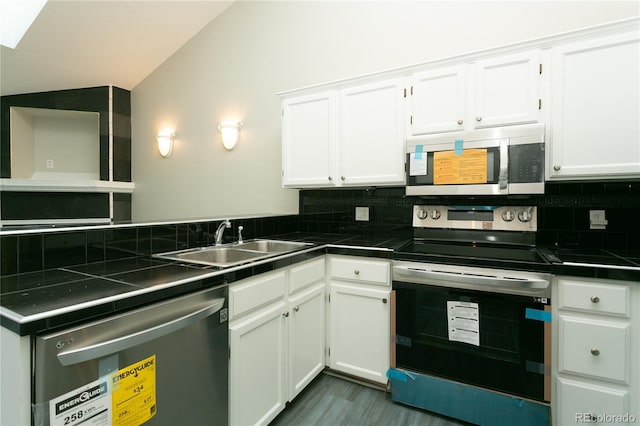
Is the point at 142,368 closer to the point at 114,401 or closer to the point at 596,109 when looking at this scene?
the point at 114,401

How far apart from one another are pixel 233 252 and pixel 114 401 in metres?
1.09

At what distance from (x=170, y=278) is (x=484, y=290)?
146 cm

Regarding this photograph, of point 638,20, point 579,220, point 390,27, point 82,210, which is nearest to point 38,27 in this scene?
point 82,210

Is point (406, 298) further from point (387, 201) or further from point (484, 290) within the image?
point (387, 201)

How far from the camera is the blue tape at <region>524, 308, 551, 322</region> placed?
4.84 ft

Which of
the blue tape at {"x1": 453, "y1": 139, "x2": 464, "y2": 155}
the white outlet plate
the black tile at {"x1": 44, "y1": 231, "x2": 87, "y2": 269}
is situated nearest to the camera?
the black tile at {"x1": 44, "y1": 231, "x2": 87, "y2": 269}

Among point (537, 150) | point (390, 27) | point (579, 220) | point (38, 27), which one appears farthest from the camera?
point (38, 27)

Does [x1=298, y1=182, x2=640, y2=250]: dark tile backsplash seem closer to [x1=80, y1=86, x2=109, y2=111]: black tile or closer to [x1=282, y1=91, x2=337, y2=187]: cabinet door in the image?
[x1=282, y1=91, x2=337, y2=187]: cabinet door

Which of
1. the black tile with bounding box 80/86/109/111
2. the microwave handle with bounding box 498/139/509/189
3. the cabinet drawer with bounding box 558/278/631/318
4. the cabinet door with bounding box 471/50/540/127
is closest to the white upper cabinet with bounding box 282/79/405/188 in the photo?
the cabinet door with bounding box 471/50/540/127

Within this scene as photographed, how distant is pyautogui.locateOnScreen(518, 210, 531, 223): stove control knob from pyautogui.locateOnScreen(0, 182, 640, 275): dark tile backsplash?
2.6 inches

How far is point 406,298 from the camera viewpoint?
1771 mm

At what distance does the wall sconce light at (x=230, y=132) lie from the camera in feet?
10.6

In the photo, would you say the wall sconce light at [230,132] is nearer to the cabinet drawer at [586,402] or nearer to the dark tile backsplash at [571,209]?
the dark tile backsplash at [571,209]

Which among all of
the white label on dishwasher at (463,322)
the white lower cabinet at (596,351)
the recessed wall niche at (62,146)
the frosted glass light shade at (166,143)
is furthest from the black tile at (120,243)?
the recessed wall niche at (62,146)
